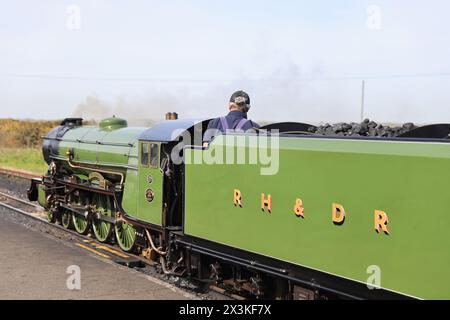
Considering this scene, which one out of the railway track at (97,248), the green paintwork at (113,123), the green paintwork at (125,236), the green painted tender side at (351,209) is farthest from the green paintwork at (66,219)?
the green painted tender side at (351,209)

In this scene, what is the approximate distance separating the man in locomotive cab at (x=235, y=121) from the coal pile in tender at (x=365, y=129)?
127 cm

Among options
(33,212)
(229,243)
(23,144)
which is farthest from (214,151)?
(23,144)

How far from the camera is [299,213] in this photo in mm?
5906

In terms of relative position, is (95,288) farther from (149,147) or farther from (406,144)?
(406,144)

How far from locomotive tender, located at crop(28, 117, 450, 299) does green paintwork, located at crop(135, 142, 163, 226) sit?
0.02m

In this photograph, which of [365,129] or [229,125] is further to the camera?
[229,125]

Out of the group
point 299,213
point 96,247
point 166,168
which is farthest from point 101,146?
point 299,213

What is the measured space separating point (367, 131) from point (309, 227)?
1.29 metres

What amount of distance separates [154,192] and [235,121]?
220 centimetres

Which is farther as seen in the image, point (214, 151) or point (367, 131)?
point (214, 151)

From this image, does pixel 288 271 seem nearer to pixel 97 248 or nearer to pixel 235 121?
pixel 235 121

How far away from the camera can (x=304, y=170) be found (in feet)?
19.2

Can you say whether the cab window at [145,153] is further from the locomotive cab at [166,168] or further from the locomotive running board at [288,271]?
the locomotive running board at [288,271]
